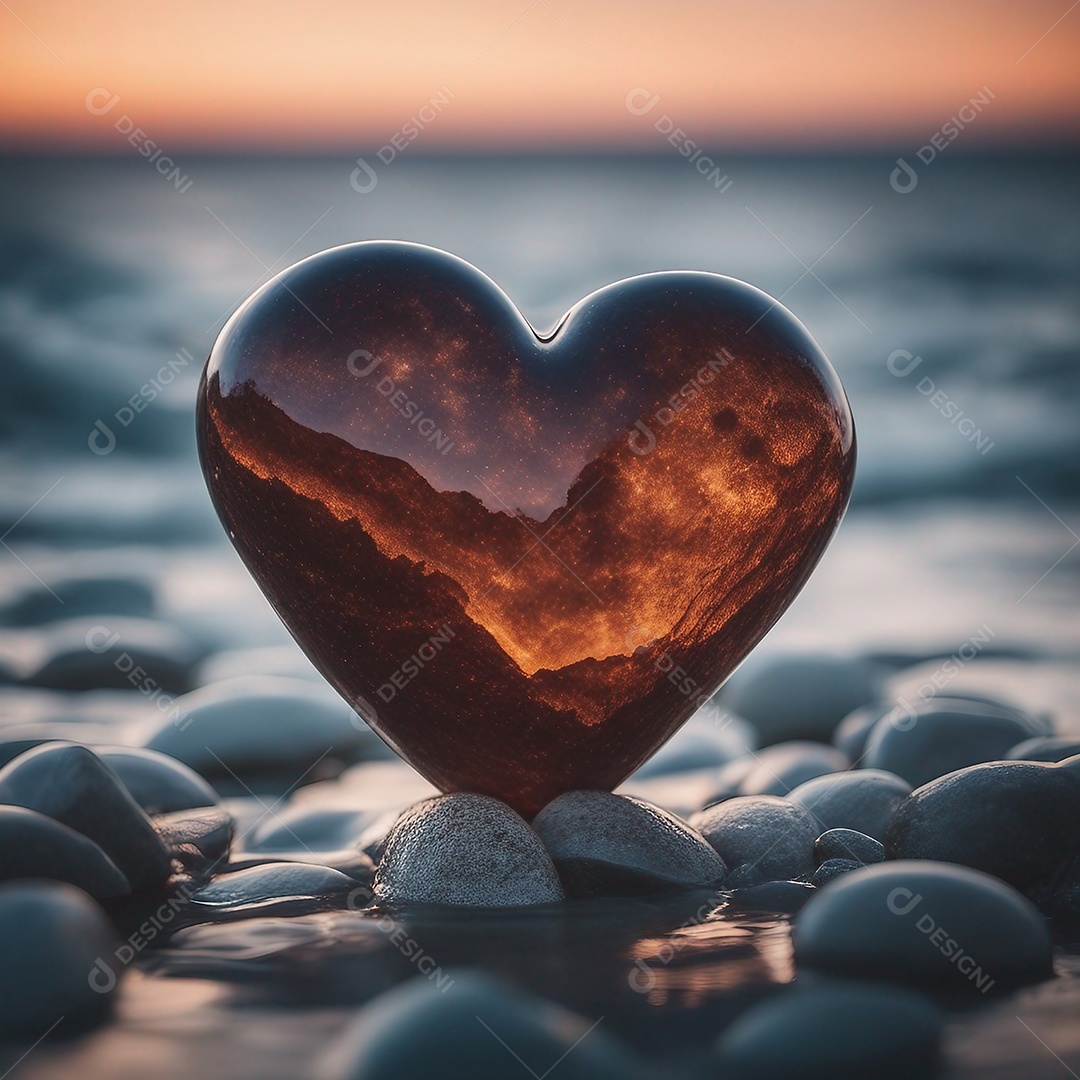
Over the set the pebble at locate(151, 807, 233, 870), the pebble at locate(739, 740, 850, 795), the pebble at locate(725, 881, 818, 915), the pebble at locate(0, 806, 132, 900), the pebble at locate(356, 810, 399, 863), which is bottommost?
the pebble at locate(739, 740, 850, 795)

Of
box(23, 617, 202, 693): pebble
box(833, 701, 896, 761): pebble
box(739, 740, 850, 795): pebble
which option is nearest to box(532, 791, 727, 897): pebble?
box(739, 740, 850, 795): pebble

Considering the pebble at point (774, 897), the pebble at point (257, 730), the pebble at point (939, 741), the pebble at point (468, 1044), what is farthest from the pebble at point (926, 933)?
the pebble at point (257, 730)

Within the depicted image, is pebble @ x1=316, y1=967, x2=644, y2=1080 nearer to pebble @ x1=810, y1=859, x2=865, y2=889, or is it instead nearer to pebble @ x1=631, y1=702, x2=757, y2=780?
pebble @ x1=810, y1=859, x2=865, y2=889

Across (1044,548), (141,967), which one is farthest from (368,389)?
(1044,548)

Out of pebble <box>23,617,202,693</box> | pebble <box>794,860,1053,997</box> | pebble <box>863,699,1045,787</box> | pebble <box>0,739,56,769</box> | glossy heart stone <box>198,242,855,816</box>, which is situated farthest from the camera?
pebble <box>23,617,202,693</box>

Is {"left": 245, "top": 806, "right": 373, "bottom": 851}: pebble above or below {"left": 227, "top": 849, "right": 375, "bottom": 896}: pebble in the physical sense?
below

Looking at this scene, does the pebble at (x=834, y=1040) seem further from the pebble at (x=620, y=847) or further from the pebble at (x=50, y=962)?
the pebble at (x=50, y=962)
